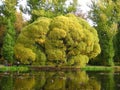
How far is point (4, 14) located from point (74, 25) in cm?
1071

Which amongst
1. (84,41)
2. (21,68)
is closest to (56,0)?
(84,41)

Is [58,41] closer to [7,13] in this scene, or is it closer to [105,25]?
[7,13]

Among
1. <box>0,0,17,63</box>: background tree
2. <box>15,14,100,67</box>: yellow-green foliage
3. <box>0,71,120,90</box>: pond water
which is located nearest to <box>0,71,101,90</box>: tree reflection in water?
<box>0,71,120,90</box>: pond water

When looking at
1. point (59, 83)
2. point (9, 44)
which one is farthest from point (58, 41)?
point (59, 83)

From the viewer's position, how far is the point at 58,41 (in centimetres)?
5469

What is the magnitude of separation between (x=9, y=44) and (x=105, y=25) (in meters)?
18.4

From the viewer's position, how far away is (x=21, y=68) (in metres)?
50.6

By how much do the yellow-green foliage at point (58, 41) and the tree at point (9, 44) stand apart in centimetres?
87

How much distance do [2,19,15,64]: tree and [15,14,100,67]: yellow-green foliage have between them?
87 cm

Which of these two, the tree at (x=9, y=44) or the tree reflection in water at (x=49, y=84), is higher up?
the tree at (x=9, y=44)

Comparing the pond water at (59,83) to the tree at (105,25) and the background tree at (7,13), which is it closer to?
the background tree at (7,13)

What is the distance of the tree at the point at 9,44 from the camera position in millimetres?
54688

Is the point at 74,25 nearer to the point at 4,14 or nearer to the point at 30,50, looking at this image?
the point at 30,50

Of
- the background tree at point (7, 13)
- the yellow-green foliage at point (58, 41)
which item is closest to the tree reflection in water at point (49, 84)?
the yellow-green foliage at point (58, 41)
